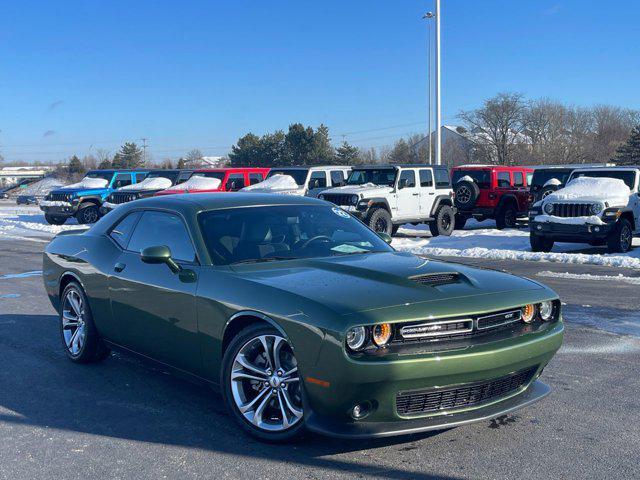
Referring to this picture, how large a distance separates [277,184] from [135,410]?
16.2 m

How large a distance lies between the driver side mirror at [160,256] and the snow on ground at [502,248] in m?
9.67

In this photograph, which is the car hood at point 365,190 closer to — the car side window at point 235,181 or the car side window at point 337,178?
the car side window at point 337,178

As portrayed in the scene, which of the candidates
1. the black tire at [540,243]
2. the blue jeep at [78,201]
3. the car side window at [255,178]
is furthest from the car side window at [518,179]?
the blue jeep at [78,201]

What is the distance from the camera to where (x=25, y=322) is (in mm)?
7945

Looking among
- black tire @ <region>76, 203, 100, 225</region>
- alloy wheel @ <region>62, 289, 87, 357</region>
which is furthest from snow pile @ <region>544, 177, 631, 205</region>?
black tire @ <region>76, 203, 100, 225</region>

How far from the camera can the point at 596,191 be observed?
15102mm

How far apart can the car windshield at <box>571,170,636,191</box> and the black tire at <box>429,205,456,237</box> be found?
14.0 ft

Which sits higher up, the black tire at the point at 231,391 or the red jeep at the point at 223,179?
the red jeep at the point at 223,179

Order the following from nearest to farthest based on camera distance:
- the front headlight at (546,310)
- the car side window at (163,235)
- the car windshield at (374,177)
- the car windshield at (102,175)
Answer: the front headlight at (546,310) → the car side window at (163,235) → the car windshield at (374,177) → the car windshield at (102,175)

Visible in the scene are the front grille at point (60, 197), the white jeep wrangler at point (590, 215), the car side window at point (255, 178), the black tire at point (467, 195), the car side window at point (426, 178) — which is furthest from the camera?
the front grille at point (60, 197)

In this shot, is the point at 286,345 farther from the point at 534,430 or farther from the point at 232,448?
the point at 534,430

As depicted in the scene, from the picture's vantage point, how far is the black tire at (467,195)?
2223 centimetres

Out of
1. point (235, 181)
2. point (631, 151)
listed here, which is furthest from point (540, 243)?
point (631, 151)

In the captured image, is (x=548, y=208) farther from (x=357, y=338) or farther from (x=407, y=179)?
(x=357, y=338)
